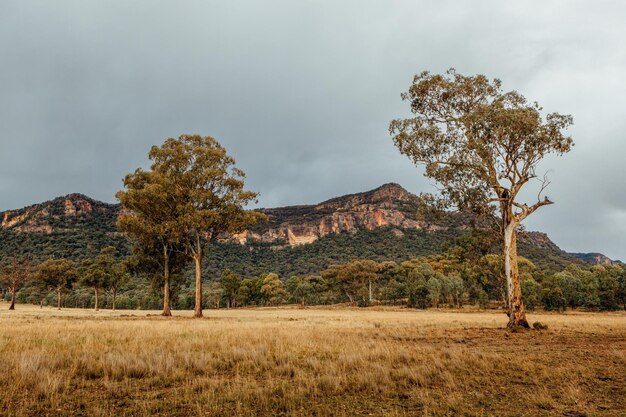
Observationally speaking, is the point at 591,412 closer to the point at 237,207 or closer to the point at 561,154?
the point at 561,154

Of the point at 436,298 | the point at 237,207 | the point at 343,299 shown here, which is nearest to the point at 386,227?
the point at 343,299

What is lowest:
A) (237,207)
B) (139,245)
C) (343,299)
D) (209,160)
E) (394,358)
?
(343,299)

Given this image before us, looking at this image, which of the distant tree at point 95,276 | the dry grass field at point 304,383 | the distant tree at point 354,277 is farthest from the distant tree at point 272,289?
the dry grass field at point 304,383

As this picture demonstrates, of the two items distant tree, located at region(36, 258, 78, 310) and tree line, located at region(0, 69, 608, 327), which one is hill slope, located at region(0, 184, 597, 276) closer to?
distant tree, located at region(36, 258, 78, 310)

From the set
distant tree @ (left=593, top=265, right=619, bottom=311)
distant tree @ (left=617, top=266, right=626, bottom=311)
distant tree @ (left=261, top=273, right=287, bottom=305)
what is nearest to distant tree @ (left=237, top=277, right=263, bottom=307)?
distant tree @ (left=261, top=273, right=287, bottom=305)

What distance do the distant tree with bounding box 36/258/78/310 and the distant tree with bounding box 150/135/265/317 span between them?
4032 cm

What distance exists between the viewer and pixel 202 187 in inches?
1426

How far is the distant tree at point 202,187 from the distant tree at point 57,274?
132ft

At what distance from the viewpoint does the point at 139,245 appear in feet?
131

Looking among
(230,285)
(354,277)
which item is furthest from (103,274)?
(354,277)

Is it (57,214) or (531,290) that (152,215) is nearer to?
(531,290)

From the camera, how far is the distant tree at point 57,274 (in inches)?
2462

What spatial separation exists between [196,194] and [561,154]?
28.4 m

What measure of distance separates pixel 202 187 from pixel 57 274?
44.7 metres
